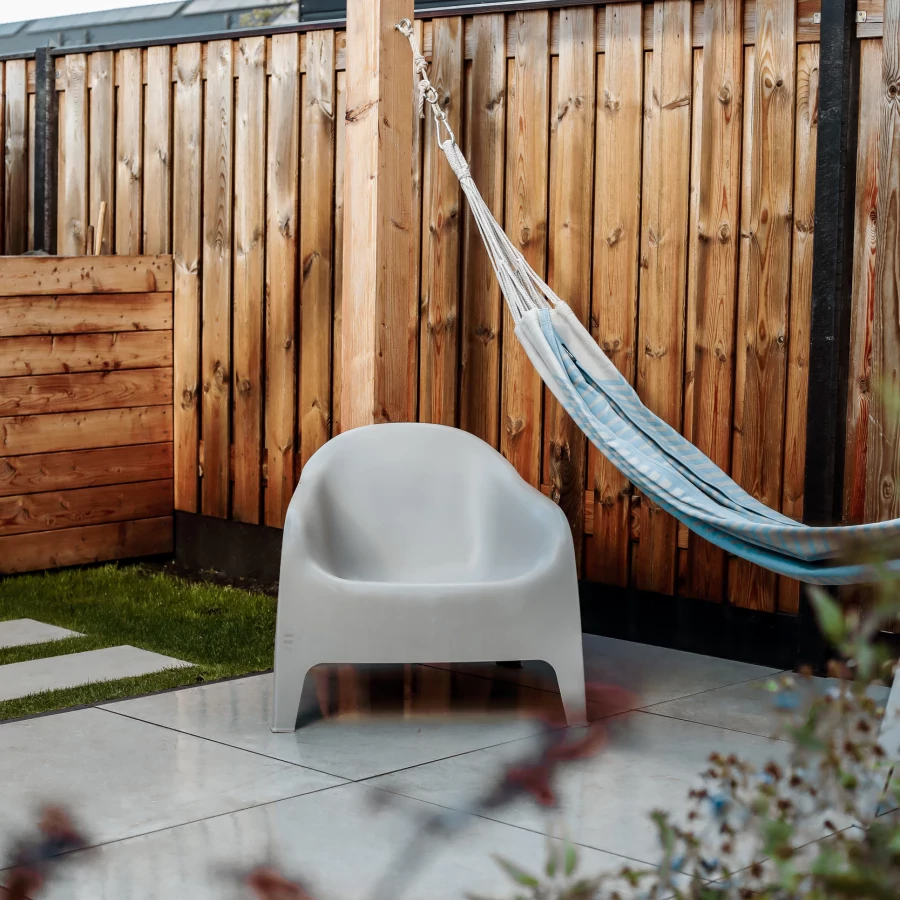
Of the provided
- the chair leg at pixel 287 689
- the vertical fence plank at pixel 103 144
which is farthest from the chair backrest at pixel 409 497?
the vertical fence plank at pixel 103 144

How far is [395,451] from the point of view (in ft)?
11.3

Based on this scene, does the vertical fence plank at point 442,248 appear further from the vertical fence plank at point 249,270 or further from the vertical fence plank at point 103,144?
the vertical fence plank at point 103,144

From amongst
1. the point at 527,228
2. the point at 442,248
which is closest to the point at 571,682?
the point at 527,228

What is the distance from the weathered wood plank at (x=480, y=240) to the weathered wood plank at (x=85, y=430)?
1338 millimetres

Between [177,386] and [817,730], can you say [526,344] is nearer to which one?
[177,386]

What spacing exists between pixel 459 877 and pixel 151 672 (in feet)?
4.86

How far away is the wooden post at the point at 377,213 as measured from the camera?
3.65m

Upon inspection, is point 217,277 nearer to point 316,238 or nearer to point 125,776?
point 316,238

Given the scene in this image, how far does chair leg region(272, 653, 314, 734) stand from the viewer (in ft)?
9.79

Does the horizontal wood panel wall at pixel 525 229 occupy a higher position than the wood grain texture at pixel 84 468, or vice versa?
the horizontal wood panel wall at pixel 525 229

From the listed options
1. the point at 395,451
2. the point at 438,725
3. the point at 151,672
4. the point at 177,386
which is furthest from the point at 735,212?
the point at 177,386

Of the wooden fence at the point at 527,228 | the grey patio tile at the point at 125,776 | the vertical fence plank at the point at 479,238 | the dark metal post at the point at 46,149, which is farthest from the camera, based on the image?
the dark metal post at the point at 46,149

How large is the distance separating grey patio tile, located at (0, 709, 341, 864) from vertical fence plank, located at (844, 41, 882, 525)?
5.10ft

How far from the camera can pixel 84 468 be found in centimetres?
478
